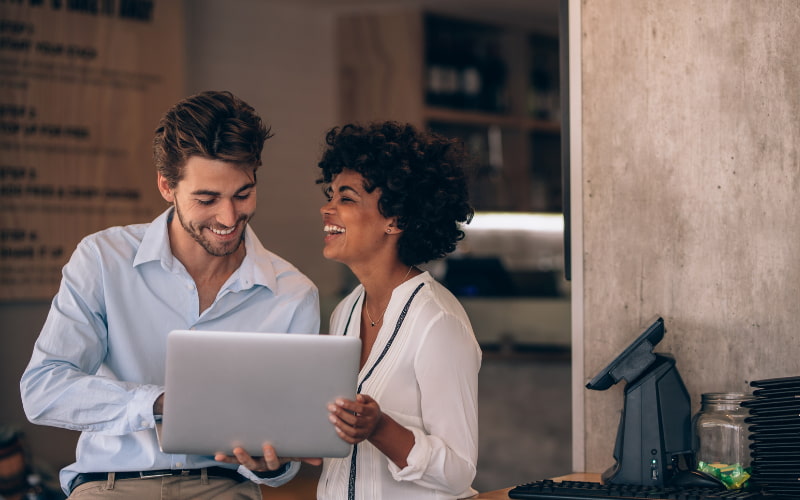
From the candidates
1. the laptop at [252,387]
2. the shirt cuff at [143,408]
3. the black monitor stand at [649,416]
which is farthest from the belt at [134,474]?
the black monitor stand at [649,416]

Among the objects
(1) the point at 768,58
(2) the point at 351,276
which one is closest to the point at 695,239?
(1) the point at 768,58

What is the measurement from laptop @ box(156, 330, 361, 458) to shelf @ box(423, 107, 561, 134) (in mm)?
3851

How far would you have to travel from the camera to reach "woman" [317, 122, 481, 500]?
183 centimetres

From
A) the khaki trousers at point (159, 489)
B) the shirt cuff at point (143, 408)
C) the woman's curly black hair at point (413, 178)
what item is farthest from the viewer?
the woman's curly black hair at point (413, 178)

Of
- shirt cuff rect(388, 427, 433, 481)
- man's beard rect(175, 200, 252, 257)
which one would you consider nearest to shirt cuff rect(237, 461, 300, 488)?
shirt cuff rect(388, 427, 433, 481)

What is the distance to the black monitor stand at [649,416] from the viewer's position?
196 cm

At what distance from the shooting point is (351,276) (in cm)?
534

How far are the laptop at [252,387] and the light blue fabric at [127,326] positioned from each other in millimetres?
148

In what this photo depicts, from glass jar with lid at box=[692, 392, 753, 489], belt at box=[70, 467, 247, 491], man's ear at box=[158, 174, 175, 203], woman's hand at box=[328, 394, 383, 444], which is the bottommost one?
belt at box=[70, 467, 247, 491]

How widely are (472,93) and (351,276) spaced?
4.64ft

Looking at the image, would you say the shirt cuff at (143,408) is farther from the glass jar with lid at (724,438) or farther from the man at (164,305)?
the glass jar with lid at (724,438)

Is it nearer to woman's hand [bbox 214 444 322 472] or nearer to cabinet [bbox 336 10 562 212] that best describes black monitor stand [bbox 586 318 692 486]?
woman's hand [bbox 214 444 322 472]

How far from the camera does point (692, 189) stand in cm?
218

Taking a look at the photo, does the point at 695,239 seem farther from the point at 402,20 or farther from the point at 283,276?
the point at 402,20
